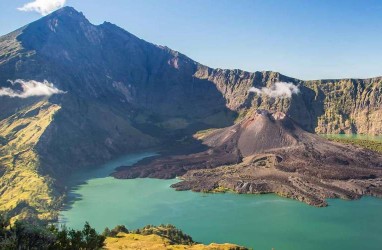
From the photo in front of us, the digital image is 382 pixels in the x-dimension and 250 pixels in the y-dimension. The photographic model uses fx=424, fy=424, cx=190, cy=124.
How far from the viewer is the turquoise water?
116 meters

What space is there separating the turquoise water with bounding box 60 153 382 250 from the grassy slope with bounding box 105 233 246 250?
1966 centimetres

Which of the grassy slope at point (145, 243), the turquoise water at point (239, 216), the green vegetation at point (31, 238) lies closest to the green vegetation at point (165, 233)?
the grassy slope at point (145, 243)

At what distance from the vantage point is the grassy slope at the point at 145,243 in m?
92.1

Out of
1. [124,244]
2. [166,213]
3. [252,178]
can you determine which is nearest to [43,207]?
[166,213]

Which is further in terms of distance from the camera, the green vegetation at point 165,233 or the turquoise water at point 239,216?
the turquoise water at point 239,216

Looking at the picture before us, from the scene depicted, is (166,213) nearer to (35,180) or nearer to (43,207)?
(43,207)

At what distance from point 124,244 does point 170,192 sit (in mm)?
79590

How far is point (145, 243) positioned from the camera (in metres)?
95.4

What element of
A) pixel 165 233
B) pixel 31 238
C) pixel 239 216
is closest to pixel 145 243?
pixel 165 233

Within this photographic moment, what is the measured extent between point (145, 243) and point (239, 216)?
51.3 m

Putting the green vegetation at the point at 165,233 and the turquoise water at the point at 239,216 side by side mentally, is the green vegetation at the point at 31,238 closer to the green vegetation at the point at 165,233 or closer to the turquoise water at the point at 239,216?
the green vegetation at the point at 165,233

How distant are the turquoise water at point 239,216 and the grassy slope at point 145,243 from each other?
Result: 1966 centimetres

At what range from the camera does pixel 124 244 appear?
315ft

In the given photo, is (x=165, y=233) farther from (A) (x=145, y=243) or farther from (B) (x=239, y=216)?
(B) (x=239, y=216)
